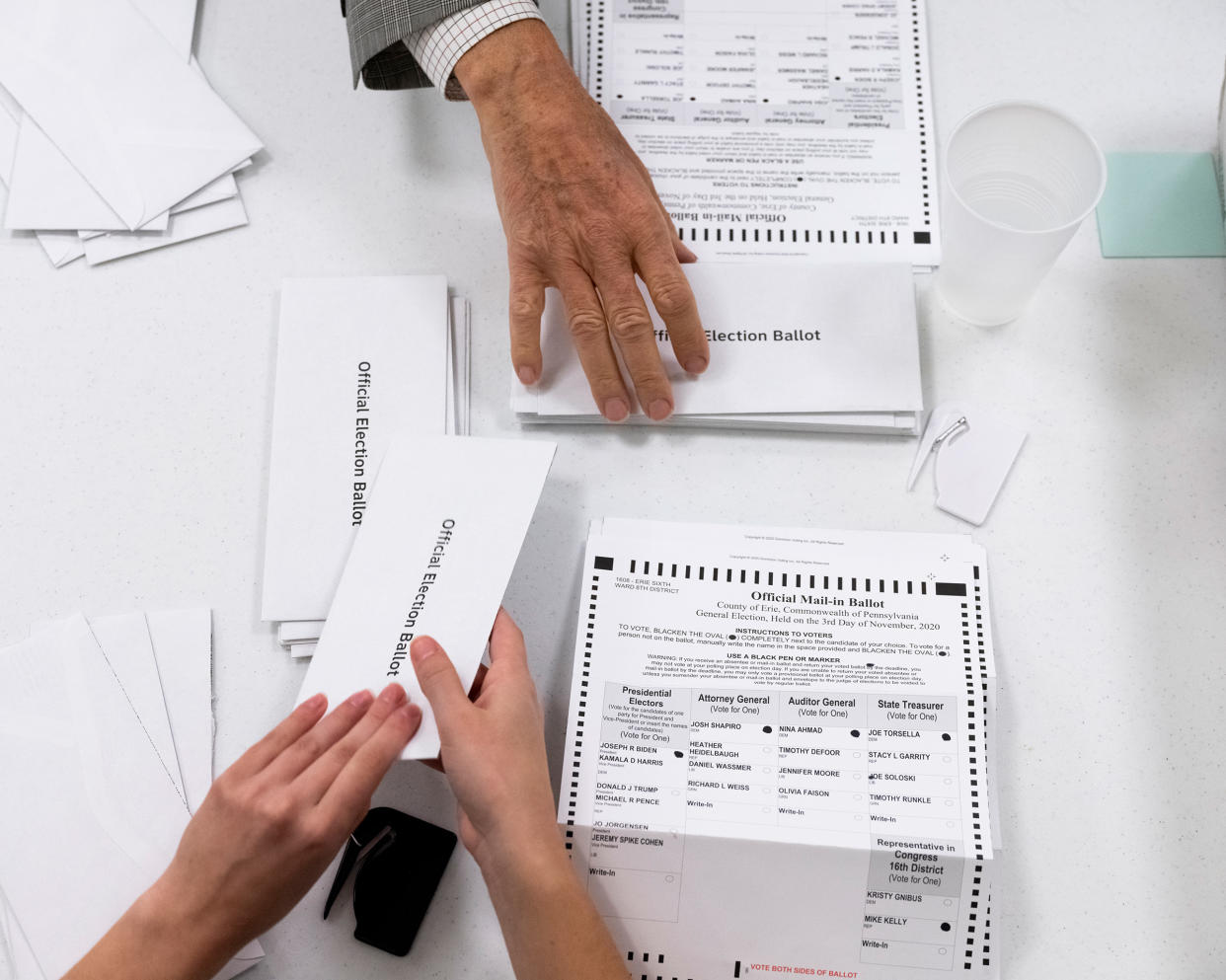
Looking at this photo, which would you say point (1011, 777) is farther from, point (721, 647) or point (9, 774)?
point (9, 774)

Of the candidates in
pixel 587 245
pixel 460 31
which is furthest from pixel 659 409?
pixel 460 31

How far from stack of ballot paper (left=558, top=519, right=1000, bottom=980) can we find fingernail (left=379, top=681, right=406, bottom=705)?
0.13 metres

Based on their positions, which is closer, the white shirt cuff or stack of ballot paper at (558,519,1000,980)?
stack of ballot paper at (558,519,1000,980)

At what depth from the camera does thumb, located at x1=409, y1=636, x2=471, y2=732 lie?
2.16ft

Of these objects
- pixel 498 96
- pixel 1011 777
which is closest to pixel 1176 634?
pixel 1011 777

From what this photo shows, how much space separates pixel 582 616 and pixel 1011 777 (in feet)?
1.10

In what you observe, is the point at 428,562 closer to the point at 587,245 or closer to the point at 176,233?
the point at 587,245

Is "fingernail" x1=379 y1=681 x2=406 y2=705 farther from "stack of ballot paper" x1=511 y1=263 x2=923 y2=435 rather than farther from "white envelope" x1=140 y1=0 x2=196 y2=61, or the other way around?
"white envelope" x1=140 y1=0 x2=196 y2=61

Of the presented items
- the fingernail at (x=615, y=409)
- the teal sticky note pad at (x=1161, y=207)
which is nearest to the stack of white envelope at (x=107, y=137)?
the fingernail at (x=615, y=409)

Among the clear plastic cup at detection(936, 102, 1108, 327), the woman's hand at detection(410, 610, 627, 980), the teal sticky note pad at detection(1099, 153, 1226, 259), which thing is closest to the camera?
the woman's hand at detection(410, 610, 627, 980)

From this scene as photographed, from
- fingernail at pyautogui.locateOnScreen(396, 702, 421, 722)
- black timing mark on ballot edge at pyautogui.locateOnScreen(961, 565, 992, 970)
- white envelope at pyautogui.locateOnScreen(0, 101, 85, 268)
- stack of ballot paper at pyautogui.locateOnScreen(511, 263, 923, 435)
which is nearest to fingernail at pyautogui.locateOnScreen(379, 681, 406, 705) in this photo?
fingernail at pyautogui.locateOnScreen(396, 702, 421, 722)

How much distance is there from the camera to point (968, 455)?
0.79 metres

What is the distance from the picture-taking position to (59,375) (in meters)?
0.84

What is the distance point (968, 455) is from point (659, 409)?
0.25m
